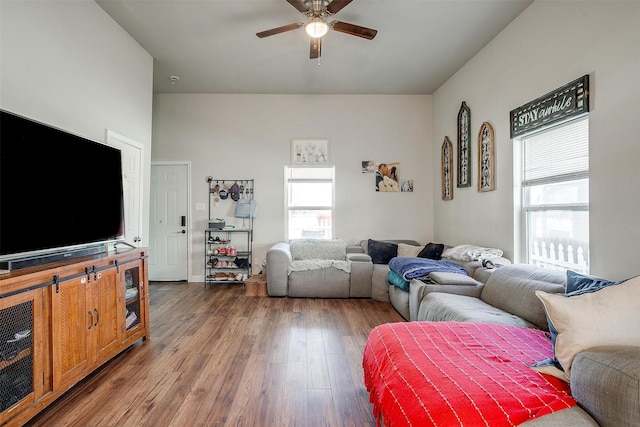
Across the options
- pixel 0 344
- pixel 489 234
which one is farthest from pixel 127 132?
pixel 489 234

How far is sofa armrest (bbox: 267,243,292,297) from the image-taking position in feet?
13.4

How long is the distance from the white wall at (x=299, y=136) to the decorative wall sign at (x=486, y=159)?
1491mm

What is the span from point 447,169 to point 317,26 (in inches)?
113

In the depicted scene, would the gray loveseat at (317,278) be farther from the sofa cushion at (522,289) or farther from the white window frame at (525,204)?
the white window frame at (525,204)

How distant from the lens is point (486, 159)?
137 inches

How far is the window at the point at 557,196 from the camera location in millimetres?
2340

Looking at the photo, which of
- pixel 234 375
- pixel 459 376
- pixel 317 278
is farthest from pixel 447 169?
pixel 234 375

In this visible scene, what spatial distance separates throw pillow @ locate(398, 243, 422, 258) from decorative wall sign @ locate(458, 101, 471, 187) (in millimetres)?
1087


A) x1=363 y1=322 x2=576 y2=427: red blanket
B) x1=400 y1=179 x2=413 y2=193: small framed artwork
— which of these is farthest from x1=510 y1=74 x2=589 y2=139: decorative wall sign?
x1=400 y1=179 x2=413 y2=193: small framed artwork

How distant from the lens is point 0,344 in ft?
4.86

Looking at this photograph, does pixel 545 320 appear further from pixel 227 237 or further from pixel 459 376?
pixel 227 237

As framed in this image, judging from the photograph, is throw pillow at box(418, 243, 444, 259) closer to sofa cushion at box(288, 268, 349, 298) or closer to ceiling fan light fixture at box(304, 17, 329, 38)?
sofa cushion at box(288, 268, 349, 298)

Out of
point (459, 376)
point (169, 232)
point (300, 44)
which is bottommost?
point (459, 376)

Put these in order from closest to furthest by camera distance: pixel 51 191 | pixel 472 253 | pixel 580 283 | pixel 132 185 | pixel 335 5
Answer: pixel 580 283
pixel 51 191
pixel 335 5
pixel 472 253
pixel 132 185
